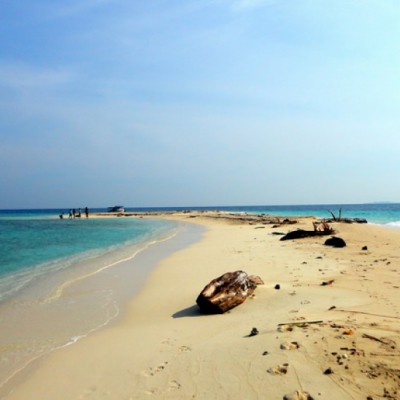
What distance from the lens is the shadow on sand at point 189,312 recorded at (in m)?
7.69

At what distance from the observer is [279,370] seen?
4582mm

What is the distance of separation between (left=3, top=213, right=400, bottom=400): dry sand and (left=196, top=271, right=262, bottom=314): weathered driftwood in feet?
0.58

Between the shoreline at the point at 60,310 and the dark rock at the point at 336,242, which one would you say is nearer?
the shoreline at the point at 60,310

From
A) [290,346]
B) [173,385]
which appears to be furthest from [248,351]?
[173,385]

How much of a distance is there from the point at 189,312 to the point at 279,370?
11.6ft

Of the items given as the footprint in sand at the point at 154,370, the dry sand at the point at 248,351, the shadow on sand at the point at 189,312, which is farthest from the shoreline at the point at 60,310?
the footprint in sand at the point at 154,370

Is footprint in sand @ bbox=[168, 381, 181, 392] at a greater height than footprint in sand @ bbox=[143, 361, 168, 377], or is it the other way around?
footprint in sand @ bbox=[168, 381, 181, 392]

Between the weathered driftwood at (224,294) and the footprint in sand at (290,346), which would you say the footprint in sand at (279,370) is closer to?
the footprint in sand at (290,346)

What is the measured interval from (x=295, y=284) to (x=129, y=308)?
386cm

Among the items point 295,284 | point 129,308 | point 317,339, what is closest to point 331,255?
point 295,284

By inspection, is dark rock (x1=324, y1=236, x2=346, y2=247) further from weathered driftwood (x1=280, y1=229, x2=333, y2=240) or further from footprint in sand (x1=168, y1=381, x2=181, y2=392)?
footprint in sand (x1=168, y1=381, x2=181, y2=392)

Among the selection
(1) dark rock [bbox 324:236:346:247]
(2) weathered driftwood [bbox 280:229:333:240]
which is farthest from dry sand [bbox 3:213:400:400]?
(2) weathered driftwood [bbox 280:229:333:240]

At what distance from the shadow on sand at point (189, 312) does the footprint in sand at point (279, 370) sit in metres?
3.03

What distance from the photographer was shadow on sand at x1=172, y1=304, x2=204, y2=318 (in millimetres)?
7691
